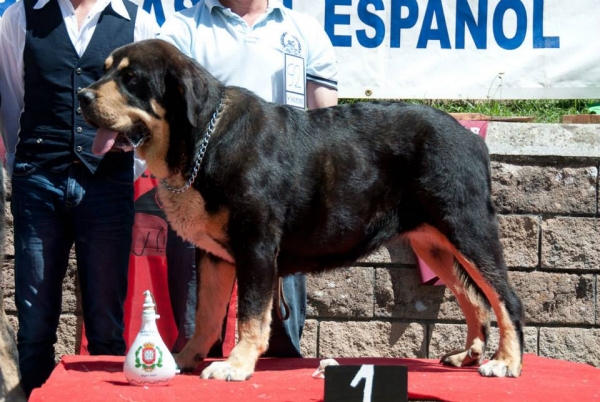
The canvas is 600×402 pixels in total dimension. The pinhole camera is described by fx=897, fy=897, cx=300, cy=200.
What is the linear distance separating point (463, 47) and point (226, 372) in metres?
3.48

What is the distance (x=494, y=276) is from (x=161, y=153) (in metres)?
1.59

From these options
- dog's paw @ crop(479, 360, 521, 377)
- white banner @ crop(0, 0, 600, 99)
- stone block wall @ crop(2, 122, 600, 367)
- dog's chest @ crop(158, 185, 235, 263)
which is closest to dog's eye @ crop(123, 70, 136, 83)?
dog's chest @ crop(158, 185, 235, 263)

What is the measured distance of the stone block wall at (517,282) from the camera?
19.2ft

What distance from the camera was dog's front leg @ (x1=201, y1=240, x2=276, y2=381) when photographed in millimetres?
3664

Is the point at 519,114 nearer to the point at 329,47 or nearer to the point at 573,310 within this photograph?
Answer: the point at 573,310

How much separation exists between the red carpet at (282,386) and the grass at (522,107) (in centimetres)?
267

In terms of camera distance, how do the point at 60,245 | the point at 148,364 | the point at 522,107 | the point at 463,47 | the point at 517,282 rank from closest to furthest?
the point at 148,364, the point at 60,245, the point at 517,282, the point at 463,47, the point at 522,107

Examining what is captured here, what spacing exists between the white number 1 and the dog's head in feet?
3.96

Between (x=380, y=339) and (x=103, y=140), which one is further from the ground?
(x=103, y=140)

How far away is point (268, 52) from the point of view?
4664 mm

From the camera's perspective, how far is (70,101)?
4.26 m

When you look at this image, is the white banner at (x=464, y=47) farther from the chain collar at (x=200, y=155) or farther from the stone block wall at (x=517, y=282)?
the chain collar at (x=200, y=155)

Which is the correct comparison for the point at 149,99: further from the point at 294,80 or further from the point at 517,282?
the point at 517,282

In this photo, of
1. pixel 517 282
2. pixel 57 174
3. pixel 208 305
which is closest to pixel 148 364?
pixel 208 305
